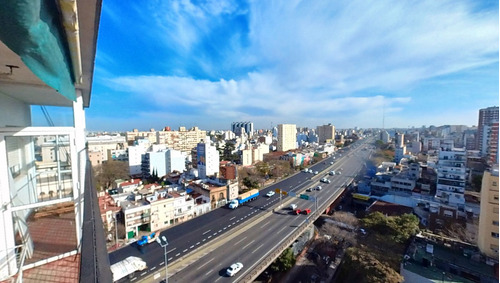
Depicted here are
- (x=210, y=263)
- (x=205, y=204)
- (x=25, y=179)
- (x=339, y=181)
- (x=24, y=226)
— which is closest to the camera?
(x=24, y=226)

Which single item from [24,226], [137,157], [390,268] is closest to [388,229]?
[390,268]

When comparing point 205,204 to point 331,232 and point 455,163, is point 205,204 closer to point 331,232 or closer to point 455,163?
point 331,232

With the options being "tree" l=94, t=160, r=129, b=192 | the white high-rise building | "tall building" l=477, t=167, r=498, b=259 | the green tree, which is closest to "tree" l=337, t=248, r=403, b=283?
"tall building" l=477, t=167, r=498, b=259

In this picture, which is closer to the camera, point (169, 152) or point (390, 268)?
point (390, 268)

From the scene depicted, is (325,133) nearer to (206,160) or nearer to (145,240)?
(206,160)

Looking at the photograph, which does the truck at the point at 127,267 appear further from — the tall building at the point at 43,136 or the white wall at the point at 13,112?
the white wall at the point at 13,112

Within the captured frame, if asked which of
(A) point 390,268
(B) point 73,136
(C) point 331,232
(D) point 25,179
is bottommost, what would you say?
(C) point 331,232
